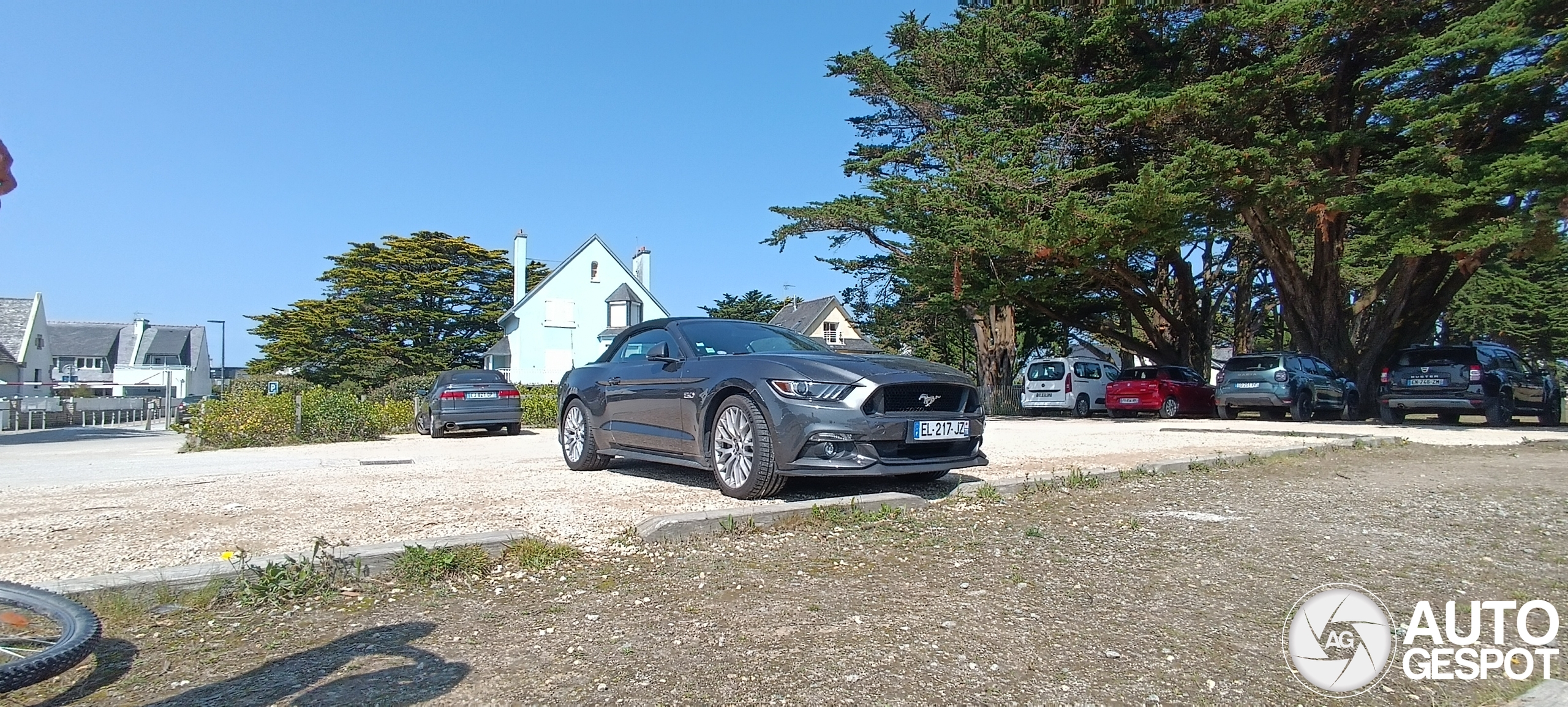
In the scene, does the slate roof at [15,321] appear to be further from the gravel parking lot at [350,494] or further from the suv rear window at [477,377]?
the gravel parking lot at [350,494]

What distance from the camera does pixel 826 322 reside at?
190 ft

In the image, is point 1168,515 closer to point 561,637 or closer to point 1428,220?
point 561,637

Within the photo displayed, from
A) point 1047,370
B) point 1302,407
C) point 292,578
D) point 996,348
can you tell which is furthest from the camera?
point 996,348

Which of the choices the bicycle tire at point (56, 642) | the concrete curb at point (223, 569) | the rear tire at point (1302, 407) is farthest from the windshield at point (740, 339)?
the rear tire at point (1302, 407)

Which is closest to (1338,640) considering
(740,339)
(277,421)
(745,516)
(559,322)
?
(745,516)

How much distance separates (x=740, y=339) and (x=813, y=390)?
1.45 m

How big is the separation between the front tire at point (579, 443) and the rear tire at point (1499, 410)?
1713 centimetres

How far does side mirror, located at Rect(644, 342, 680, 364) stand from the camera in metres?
6.88

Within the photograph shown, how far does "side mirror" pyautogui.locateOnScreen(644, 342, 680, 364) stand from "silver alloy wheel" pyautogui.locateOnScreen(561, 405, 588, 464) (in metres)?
1.29

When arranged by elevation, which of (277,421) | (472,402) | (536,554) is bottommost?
(536,554)

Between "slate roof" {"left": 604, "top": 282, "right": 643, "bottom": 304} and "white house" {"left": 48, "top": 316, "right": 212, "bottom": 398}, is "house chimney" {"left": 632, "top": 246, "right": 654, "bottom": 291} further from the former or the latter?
"white house" {"left": 48, "top": 316, "right": 212, "bottom": 398}

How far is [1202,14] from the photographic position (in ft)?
63.6

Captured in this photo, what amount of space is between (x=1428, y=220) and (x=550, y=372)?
37.8 m

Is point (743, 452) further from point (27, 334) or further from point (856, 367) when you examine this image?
point (27, 334)
